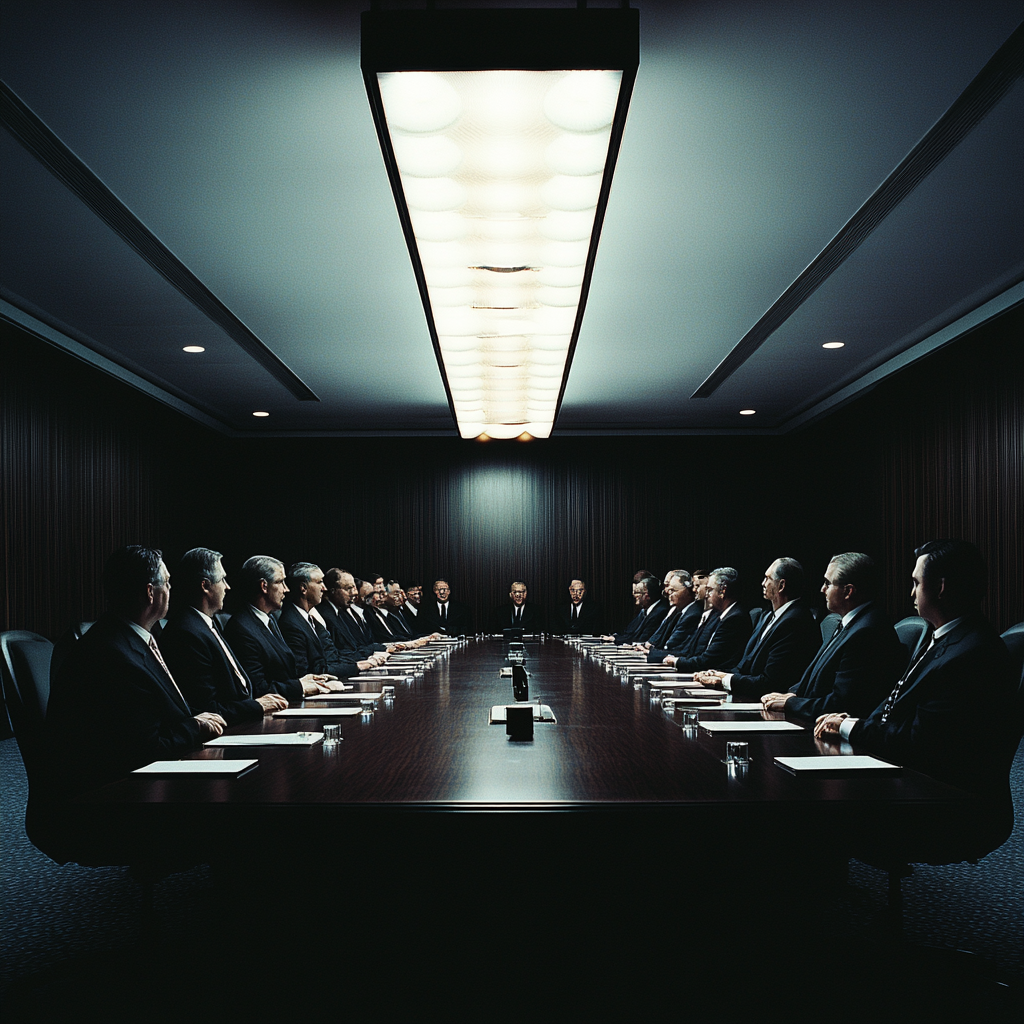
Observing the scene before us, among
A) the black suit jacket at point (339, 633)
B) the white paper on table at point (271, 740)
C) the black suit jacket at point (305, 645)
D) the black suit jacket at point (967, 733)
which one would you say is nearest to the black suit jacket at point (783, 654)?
the black suit jacket at point (967, 733)

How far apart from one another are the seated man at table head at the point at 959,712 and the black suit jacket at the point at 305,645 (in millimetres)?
3818

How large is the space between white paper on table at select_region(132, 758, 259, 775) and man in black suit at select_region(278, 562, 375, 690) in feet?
10.5

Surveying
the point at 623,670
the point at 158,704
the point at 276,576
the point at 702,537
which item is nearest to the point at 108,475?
the point at 276,576

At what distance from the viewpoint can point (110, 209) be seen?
5.08 m

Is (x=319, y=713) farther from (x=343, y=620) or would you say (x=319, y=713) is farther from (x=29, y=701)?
(x=343, y=620)

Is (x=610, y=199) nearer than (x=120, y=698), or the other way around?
(x=120, y=698)

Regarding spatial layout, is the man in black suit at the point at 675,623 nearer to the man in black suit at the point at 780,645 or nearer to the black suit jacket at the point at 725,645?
the black suit jacket at the point at 725,645

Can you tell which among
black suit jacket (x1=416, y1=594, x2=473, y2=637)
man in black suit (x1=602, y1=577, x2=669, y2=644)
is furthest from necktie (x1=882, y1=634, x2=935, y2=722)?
black suit jacket (x1=416, y1=594, x2=473, y2=637)

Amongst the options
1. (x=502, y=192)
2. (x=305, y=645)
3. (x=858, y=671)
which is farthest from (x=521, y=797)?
(x=305, y=645)

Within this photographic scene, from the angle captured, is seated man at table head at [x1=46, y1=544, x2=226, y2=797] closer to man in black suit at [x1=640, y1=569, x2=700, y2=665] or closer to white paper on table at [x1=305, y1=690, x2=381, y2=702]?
white paper on table at [x1=305, y1=690, x2=381, y2=702]

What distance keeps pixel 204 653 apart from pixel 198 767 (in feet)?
4.41

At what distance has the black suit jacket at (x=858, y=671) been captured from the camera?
11.3 ft

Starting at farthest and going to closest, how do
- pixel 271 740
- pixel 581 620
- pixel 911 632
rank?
1. pixel 581 620
2. pixel 911 632
3. pixel 271 740

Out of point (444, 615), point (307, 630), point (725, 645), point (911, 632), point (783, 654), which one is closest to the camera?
point (911, 632)
